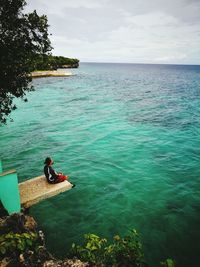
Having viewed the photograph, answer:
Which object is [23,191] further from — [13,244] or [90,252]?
[90,252]

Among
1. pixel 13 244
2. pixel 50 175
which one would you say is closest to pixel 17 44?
pixel 50 175

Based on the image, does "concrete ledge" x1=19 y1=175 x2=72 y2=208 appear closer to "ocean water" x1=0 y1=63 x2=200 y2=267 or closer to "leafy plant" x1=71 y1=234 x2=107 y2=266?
"ocean water" x1=0 y1=63 x2=200 y2=267

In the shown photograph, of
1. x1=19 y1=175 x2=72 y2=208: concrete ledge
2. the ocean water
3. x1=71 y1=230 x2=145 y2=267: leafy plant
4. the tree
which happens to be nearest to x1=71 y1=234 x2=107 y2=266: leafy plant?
x1=71 y1=230 x2=145 y2=267: leafy plant

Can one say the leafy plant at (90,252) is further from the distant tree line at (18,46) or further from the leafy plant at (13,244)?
the distant tree line at (18,46)

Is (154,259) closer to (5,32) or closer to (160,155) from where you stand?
(160,155)

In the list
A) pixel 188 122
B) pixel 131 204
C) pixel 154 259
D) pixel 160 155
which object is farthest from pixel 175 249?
pixel 188 122

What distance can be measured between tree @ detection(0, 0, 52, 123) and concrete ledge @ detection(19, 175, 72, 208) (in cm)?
490

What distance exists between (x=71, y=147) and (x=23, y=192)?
803 cm

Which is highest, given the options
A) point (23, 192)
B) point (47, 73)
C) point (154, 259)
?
point (47, 73)

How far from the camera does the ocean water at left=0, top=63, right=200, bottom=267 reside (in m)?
9.55

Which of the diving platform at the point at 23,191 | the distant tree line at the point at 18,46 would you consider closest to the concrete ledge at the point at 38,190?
the diving platform at the point at 23,191

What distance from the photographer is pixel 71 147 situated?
60.9ft

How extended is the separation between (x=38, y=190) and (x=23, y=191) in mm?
711

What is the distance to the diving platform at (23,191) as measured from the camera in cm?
862
